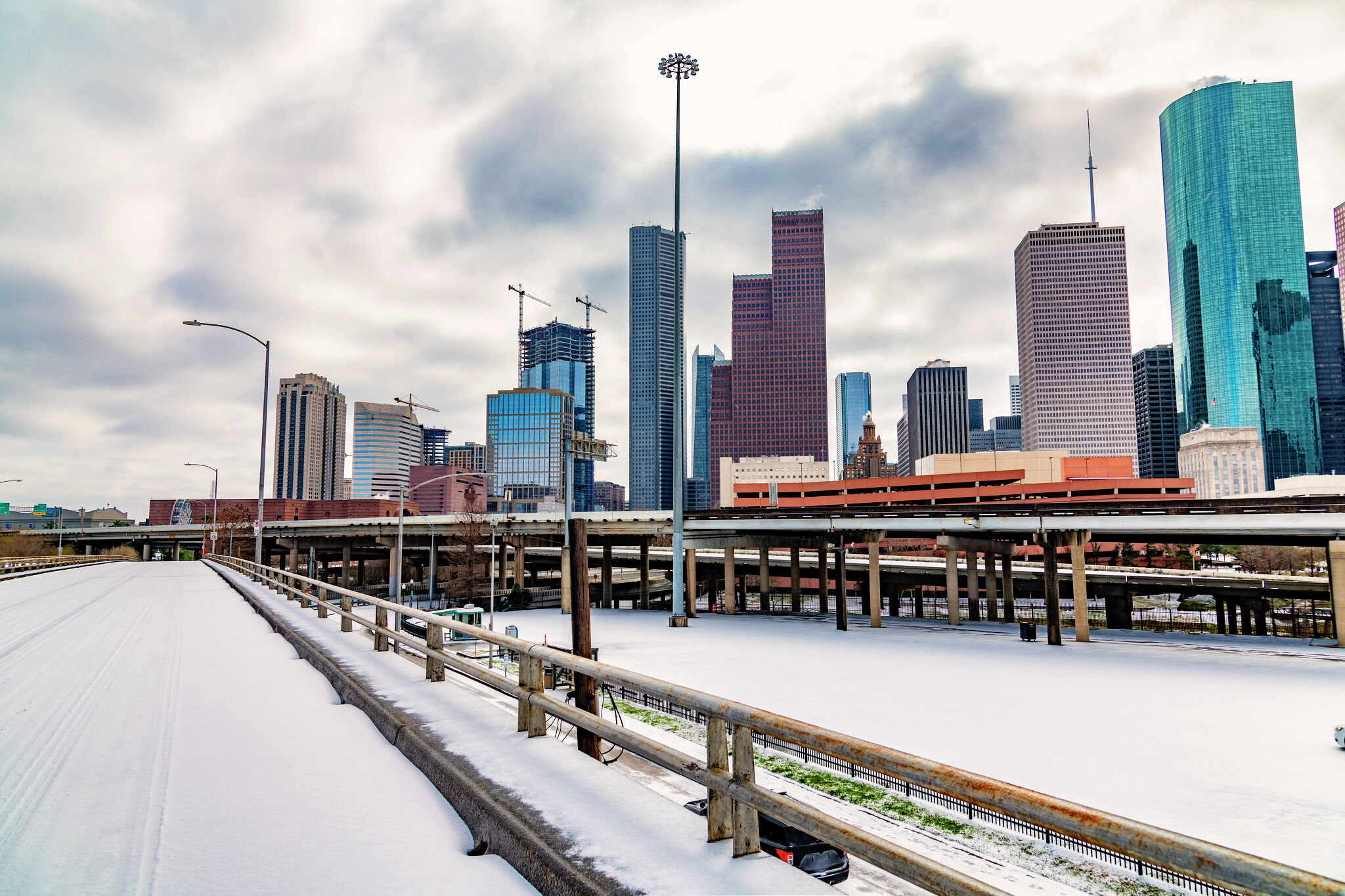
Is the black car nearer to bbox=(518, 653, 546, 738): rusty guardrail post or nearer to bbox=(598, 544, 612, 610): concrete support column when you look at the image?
bbox=(518, 653, 546, 738): rusty guardrail post

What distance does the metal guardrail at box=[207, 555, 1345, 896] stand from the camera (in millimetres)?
2125

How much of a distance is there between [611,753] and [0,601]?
24.3 meters

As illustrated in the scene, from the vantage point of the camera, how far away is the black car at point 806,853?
33.5ft

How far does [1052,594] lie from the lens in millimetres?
36375

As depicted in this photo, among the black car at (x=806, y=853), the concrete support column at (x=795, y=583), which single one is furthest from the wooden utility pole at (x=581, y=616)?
the concrete support column at (x=795, y=583)

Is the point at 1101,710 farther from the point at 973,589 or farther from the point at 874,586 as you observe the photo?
the point at 973,589

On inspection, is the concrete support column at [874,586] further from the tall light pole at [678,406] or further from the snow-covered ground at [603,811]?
the snow-covered ground at [603,811]

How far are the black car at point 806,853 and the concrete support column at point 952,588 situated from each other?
42.1 m

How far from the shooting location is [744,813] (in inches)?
157

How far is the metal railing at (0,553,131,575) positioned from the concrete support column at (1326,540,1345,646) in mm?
73947

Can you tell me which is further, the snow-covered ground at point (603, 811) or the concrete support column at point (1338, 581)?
the concrete support column at point (1338, 581)

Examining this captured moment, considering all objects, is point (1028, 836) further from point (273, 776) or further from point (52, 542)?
point (52, 542)

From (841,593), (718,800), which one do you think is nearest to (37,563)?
(841,593)

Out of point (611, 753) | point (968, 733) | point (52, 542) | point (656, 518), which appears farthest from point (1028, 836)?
point (52, 542)
